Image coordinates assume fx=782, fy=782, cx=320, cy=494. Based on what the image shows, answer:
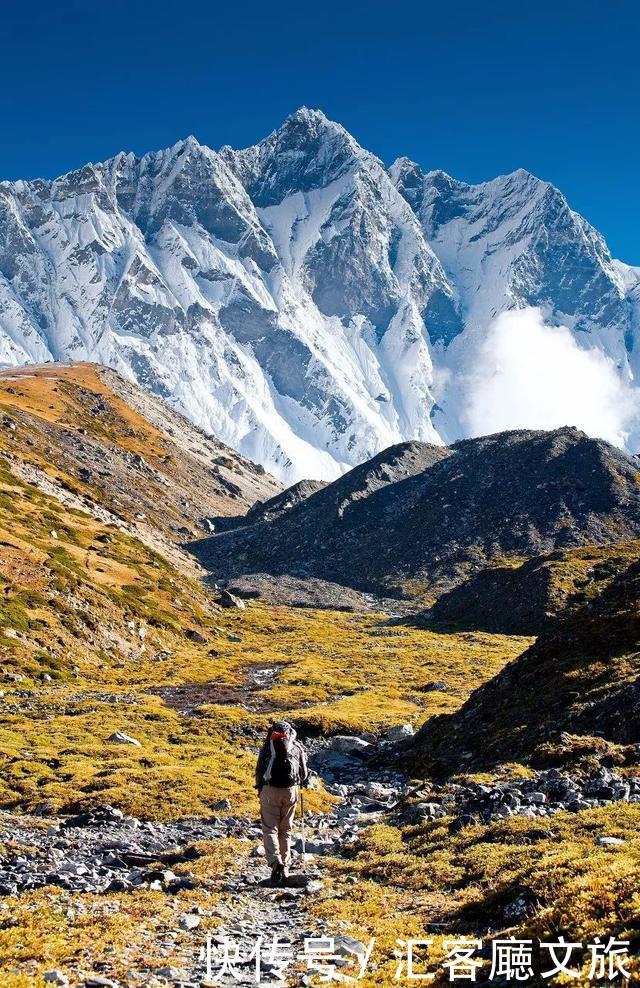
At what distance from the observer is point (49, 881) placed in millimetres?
18234

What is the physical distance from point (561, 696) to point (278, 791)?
19.2 meters

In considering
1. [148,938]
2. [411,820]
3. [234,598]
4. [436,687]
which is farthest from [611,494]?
[148,938]

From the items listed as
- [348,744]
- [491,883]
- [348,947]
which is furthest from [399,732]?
[348,947]

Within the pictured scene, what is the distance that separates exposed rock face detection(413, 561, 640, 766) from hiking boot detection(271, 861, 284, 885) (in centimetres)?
1320

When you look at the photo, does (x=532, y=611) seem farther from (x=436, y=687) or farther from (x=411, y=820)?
(x=411, y=820)

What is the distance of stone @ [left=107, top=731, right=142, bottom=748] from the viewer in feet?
148

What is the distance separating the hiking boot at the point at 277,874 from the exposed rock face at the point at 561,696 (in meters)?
13.2

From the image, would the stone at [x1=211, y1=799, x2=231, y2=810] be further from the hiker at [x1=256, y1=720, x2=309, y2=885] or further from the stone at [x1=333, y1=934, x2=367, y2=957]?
the stone at [x1=333, y1=934, x2=367, y2=957]

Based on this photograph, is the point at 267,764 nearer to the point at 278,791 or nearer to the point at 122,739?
the point at 278,791

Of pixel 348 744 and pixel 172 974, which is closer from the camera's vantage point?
pixel 172 974

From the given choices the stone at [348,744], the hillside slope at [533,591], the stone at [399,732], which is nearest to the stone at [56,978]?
the stone at [348,744]

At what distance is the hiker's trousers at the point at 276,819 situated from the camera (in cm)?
1944

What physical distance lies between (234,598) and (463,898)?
137 meters

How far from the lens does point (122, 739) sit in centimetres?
4550
